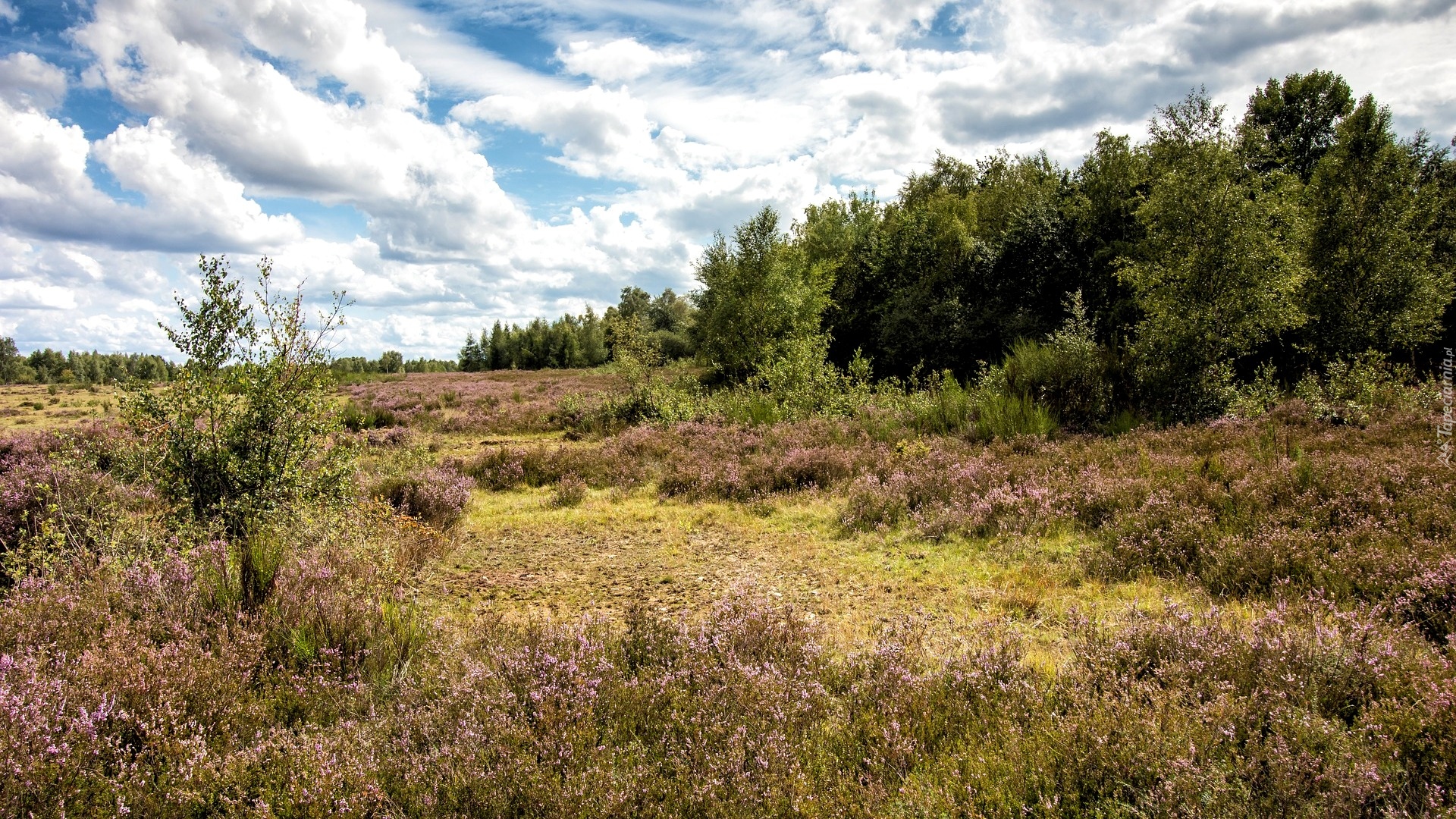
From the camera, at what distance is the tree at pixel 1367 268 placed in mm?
17344

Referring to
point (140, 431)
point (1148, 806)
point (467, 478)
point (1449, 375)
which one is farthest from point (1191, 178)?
point (140, 431)

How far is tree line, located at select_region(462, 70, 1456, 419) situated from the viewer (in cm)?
1303

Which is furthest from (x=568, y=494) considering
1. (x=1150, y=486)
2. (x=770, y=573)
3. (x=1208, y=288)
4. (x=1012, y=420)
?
(x=1208, y=288)

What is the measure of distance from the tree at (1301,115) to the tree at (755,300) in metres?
22.4

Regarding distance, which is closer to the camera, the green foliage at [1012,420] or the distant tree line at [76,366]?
the green foliage at [1012,420]

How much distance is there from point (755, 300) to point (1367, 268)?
2246 centimetres

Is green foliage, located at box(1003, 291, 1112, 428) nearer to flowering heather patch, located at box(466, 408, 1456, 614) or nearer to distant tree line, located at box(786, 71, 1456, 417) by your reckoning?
distant tree line, located at box(786, 71, 1456, 417)

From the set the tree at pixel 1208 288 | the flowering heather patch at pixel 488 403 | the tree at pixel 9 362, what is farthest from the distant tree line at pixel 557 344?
the tree at pixel 1208 288

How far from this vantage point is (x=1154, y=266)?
49.6 feet

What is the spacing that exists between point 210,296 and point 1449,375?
61.1 ft

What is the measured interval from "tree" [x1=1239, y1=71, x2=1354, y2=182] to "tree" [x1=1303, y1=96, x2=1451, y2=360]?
13790 mm

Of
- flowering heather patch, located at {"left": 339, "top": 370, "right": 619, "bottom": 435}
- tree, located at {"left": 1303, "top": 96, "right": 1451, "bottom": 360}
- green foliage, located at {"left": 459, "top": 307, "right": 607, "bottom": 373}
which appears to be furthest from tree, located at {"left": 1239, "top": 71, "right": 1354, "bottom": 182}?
green foliage, located at {"left": 459, "top": 307, "right": 607, "bottom": 373}

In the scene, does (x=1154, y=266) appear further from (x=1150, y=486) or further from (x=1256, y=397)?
(x=1150, y=486)

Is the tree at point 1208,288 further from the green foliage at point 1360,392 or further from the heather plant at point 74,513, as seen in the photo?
the heather plant at point 74,513
